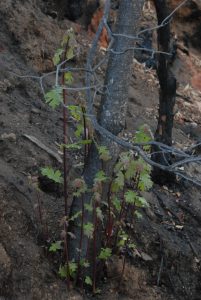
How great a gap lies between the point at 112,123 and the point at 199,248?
2.41 m

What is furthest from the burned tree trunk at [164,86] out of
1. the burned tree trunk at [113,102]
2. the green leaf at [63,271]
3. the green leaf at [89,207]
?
the green leaf at [63,271]

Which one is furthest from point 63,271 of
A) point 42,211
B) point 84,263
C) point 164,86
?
point 164,86

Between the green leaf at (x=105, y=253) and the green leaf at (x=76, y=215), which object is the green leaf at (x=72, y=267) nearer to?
the green leaf at (x=105, y=253)

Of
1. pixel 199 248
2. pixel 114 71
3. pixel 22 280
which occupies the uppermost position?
pixel 114 71

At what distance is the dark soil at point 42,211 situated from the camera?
4918 mm

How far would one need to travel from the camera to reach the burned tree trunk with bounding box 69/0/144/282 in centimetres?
474

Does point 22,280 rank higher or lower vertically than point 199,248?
higher

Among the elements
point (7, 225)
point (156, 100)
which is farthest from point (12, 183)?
point (156, 100)

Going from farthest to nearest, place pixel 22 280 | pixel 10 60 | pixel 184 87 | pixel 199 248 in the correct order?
pixel 184 87, pixel 10 60, pixel 199 248, pixel 22 280

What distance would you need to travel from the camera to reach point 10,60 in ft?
27.9

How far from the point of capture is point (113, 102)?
191 inches

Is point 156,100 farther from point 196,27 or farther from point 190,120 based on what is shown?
point 196,27

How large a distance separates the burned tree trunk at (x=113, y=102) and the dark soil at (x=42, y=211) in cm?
35

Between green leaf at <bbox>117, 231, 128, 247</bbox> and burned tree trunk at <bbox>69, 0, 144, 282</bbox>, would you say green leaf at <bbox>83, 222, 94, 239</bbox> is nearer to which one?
burned tree trunk at <bbox>69, 0, 144, 282</bbox>
